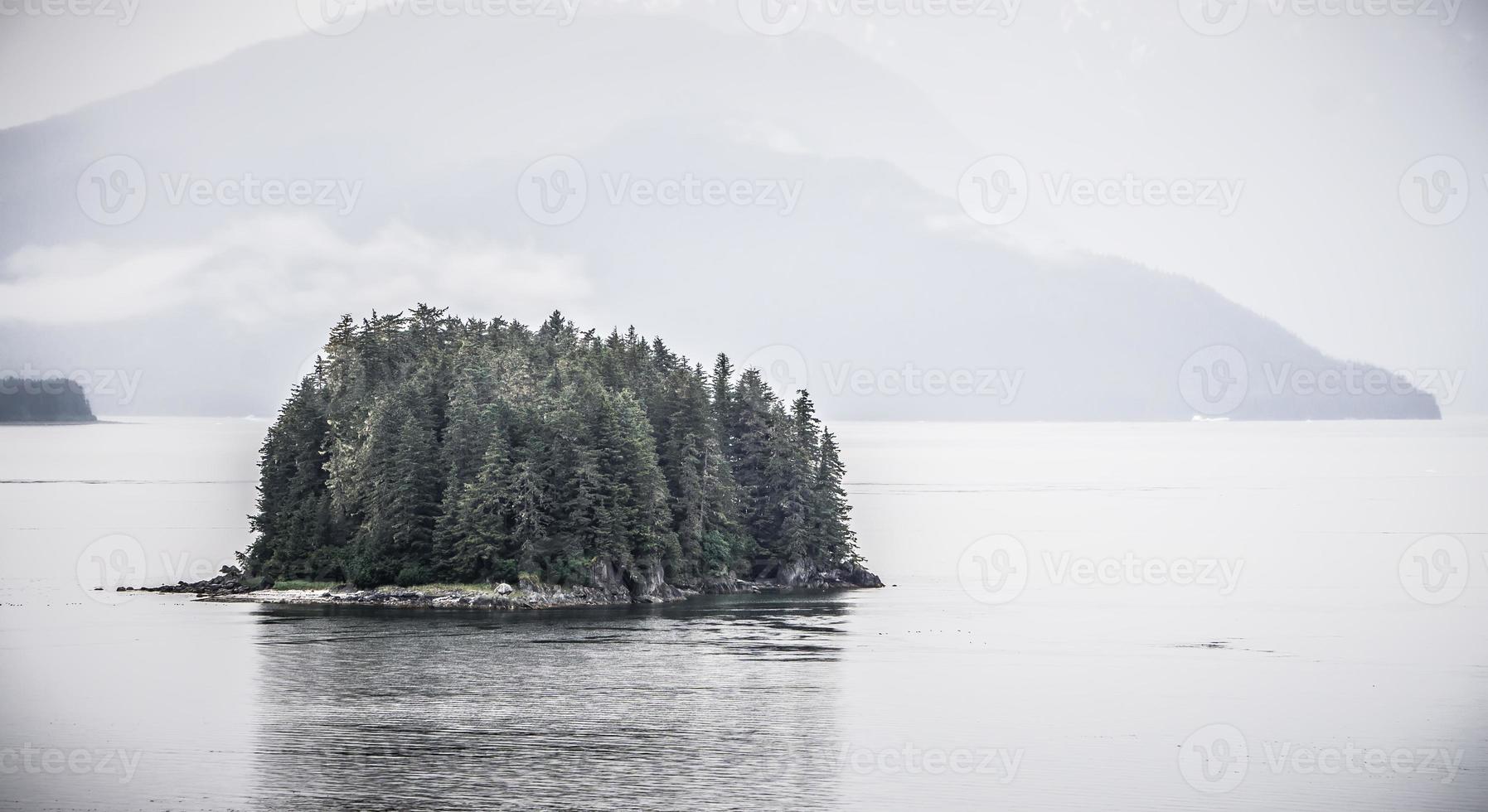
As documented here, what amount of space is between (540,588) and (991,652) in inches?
1548

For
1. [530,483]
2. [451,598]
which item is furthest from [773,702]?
[451,598]

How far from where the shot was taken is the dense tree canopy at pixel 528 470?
11156 cm

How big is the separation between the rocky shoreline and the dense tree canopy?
3.77 feet

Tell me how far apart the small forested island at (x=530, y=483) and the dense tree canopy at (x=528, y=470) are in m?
0.18

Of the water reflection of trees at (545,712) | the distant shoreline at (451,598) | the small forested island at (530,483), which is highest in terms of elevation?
the small forested island at (530,483)

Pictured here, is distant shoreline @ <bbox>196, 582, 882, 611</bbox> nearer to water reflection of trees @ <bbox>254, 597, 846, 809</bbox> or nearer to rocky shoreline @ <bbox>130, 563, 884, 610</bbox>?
rocky shoreline @ <bbox>130, 563, 884, 610</bbox>

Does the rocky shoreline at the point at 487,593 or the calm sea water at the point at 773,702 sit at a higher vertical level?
the rocky shoreline at the point at 487,593

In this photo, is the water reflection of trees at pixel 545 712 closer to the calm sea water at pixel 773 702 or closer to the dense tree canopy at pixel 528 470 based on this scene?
the calm sea water at pixel 773 702

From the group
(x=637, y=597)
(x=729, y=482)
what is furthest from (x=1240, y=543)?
(x=637, y=597)

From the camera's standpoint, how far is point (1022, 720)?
68.8m

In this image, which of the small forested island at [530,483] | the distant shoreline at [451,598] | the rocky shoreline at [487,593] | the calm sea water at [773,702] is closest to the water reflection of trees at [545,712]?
the calm sea water at [773,702]

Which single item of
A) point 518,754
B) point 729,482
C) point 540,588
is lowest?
point 518,754

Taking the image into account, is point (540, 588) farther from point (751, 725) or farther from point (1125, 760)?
point (1125, 760)

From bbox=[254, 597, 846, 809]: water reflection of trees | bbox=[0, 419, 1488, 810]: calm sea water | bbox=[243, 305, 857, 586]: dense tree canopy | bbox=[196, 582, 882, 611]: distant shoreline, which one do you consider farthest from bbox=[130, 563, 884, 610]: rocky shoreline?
bbox=[254, 597, 846, 809]: water reflection of trees
